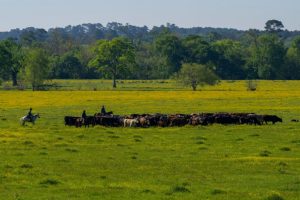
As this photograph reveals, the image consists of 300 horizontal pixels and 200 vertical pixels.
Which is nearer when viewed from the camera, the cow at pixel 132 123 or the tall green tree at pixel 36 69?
the cow at pixel 132 123

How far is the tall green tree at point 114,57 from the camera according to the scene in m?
131

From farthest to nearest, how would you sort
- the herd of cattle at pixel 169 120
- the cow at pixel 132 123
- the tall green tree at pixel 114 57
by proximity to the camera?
the tall green tree at pixel 114 57, the herd of cattle at pixel 169 120, the cow at pixel 132 123

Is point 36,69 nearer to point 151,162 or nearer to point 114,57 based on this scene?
point 114,57

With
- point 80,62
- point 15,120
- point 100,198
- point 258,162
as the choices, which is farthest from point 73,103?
point 80,62

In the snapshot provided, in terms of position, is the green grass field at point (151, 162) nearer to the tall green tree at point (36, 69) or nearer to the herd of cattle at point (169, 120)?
the herd of cattle at point (169, 120)

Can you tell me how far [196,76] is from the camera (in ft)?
371

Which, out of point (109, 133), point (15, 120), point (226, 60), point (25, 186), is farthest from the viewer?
point (226, 60)

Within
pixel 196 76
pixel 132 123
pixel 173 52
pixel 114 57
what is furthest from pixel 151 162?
pixel 173 52

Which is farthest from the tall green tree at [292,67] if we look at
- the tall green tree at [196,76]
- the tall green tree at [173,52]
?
the tall green tree at [196,76]

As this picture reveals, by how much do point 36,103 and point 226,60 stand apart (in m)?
87.8

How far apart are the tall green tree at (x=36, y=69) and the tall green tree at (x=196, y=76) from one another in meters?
22.9

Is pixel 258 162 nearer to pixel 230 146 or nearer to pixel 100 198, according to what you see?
pixel 230 146

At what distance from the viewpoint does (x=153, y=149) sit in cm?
2981

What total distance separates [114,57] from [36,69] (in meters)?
21.1
